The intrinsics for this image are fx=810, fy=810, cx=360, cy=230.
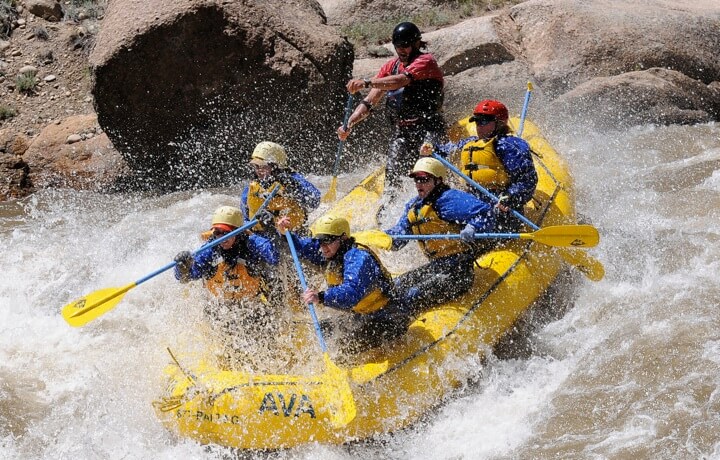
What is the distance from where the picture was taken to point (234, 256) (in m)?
5.75

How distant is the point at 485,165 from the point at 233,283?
240 cm

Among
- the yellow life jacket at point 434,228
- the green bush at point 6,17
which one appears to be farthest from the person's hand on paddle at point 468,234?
the green bush at point 6,17

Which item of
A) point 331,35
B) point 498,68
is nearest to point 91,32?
point 331,35

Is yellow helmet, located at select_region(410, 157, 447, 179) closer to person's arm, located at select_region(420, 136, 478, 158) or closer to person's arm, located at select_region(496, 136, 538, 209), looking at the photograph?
person's arm, located at select_region(496, 136, 538, 209)

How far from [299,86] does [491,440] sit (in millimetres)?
5108

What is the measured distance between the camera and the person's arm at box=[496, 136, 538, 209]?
6500mm

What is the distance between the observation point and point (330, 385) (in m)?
5.29

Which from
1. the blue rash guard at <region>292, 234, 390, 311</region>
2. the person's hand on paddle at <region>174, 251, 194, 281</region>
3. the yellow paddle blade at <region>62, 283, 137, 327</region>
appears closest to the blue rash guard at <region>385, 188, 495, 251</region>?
the blue rash guard at <region>292, 234, 390, 311</region>

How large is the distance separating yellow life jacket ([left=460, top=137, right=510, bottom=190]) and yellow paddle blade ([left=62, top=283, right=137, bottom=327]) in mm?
2908

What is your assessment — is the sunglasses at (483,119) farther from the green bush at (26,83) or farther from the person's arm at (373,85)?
the green bush at (26,83)

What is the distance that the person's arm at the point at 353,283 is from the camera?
533cm

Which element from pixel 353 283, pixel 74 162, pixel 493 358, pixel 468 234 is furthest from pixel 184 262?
pixel 74 162

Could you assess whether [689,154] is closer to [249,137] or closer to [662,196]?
[662,196]

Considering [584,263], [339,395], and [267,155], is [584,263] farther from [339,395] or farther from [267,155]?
[267,155]
